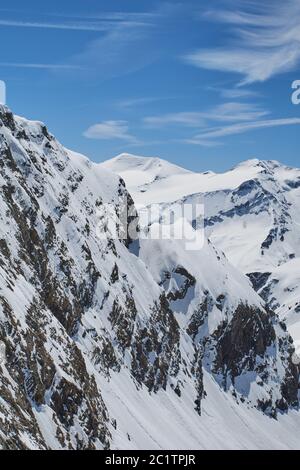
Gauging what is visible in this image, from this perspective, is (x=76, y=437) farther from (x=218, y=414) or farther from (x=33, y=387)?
(x=218, y=414)

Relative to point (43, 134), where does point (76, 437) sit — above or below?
below

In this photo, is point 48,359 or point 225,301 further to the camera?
point 225,301

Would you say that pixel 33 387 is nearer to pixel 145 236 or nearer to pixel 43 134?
pixel 43 134
